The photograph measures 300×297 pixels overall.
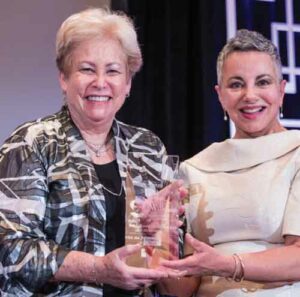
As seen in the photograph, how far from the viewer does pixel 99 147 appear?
1568 millimetres

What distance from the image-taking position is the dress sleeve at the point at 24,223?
135 cm

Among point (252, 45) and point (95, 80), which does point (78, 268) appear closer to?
point (95, 80)

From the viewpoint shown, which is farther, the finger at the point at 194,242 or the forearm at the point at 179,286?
the forearm at the point at 179,286

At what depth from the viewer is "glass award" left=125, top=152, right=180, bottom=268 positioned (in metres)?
1.32

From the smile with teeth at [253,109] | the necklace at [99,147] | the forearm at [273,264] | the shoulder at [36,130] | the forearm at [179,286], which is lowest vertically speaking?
the forearm at [179,286]

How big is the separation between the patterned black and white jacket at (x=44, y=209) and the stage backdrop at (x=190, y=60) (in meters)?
1.12

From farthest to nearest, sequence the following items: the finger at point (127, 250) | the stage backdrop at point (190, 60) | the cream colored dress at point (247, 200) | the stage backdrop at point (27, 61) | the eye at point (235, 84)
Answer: the stage backdrop at point (27, 61), the stage backdrop at point (190, 60), the eye at point (235, 84), the cream colored dress at point (247, 200), the finger at point (127, 250)

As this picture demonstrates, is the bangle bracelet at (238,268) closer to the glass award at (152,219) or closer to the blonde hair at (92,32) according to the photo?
the glass award at (152,219)

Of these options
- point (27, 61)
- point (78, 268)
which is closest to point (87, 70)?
point (78, 268)

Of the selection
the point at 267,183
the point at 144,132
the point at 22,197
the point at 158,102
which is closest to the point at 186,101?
the point at 158,102

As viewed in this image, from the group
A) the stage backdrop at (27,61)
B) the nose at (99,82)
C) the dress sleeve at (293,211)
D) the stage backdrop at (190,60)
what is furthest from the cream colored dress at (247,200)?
the stage backdrop at (27,61)

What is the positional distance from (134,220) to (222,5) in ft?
4.99

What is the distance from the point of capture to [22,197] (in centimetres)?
139

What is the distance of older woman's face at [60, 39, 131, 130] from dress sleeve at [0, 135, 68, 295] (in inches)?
6.7
